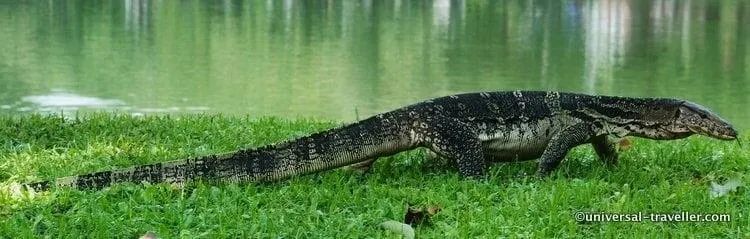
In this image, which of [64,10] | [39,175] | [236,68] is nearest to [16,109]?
[236,68]

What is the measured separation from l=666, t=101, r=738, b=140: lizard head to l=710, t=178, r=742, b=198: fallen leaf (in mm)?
292

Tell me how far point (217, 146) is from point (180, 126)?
38.8 inches

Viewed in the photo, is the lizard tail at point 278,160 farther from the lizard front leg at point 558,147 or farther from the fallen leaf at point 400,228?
the fallen leaf at point 400,228

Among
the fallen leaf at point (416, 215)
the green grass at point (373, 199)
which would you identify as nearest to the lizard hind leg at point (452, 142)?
the green grass at point (373, 199)

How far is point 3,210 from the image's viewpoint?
15.9ft

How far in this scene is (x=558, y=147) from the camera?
6086 mm

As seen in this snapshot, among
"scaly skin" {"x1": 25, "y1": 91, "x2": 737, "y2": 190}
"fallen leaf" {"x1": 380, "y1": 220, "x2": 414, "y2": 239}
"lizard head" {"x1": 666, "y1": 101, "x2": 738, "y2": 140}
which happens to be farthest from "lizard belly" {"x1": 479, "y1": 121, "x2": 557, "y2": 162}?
"fallen leaf" {"x1": 380, "y1": 220, "x2": 414, "y2": 239}

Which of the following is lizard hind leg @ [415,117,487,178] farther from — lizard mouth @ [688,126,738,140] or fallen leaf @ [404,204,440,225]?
lizard mouth @ [688,126,738,140]

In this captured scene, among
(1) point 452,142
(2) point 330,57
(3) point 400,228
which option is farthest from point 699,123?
(2) point 330,57

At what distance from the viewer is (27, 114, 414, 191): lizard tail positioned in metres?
5.32

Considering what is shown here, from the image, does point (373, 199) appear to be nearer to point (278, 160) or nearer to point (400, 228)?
point (400, 228)

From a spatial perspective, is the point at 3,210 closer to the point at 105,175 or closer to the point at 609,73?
the point at 105,175

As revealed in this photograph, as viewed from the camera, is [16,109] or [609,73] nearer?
[16,109]

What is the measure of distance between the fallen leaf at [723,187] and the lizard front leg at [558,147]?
0.86 m
